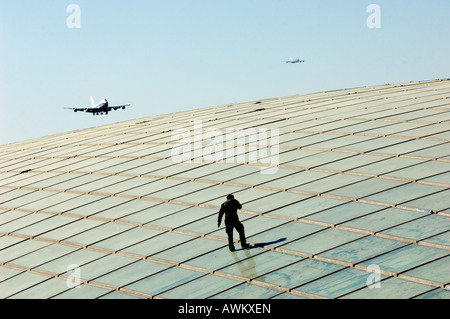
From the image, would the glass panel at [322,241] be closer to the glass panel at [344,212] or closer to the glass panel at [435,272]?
the glass panel at [344,212]

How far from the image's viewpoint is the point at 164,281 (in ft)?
81.3

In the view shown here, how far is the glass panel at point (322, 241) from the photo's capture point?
2428cm

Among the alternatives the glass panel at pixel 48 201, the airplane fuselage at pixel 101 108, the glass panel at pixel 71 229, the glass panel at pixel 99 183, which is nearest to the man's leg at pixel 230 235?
the glass panel at pixel 71 229

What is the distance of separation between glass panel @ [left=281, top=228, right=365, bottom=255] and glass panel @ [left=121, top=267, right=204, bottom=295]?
10.7 ft

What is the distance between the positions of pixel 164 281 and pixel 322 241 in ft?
17.2

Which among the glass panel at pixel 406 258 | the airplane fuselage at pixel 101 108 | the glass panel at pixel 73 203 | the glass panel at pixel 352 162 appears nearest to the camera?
the glass panel at pixel 406 258

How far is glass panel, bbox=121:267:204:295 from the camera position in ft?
79.9

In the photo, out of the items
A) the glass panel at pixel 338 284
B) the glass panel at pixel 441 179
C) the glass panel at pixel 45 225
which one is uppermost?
the glass panel at pixel 441 179

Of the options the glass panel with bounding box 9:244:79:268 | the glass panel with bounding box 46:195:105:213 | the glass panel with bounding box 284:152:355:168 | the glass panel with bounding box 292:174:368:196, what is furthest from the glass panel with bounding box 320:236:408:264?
the glass panel with bounding box 46:195:105:213

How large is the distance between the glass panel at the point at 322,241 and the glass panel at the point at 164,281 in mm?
3271

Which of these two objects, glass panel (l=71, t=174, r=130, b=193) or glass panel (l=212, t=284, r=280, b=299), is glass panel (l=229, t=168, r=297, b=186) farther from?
glass panel (l=212, t=284, r=280, b=299)

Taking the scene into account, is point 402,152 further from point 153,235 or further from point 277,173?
point 153,235

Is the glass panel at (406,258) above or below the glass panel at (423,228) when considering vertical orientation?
below

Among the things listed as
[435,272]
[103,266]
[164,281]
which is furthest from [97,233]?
[435,272]
